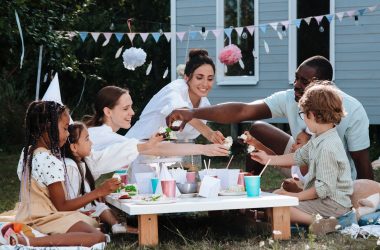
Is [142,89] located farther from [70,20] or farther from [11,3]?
[11,3]

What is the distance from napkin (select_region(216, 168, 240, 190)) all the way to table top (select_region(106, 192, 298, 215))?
0.23m

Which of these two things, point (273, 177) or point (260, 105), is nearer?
point (260, 105)

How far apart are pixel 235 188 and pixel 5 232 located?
1.50 m

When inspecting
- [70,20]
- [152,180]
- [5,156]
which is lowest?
[5,156]

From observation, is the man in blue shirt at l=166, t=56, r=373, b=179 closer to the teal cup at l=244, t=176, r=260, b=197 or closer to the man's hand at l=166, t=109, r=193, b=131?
the man's hand at l=166, t=109, r=193, b=131

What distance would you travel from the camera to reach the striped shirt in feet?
17.2

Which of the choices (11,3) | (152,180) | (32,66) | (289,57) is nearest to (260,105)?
(152,180)

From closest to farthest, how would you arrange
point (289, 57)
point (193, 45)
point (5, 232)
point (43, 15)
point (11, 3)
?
point (5, 232) → point (11, 3) → point (43, 15) → point (289, 57) → point (193, 45)

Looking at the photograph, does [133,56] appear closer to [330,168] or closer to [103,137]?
[103,137]

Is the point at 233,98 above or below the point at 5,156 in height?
above

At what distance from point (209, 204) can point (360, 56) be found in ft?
24.0

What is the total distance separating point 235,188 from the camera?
5.18 m

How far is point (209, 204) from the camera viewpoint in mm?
4770

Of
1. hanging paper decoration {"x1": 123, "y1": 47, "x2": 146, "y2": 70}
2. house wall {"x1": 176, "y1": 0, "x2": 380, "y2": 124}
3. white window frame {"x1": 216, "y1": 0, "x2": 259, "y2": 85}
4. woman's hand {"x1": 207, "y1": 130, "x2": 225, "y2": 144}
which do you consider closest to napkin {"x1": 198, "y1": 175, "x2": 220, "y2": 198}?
woman's hand {"x1": 207, "y1": 130, "x2": 225, "y2": 144}
